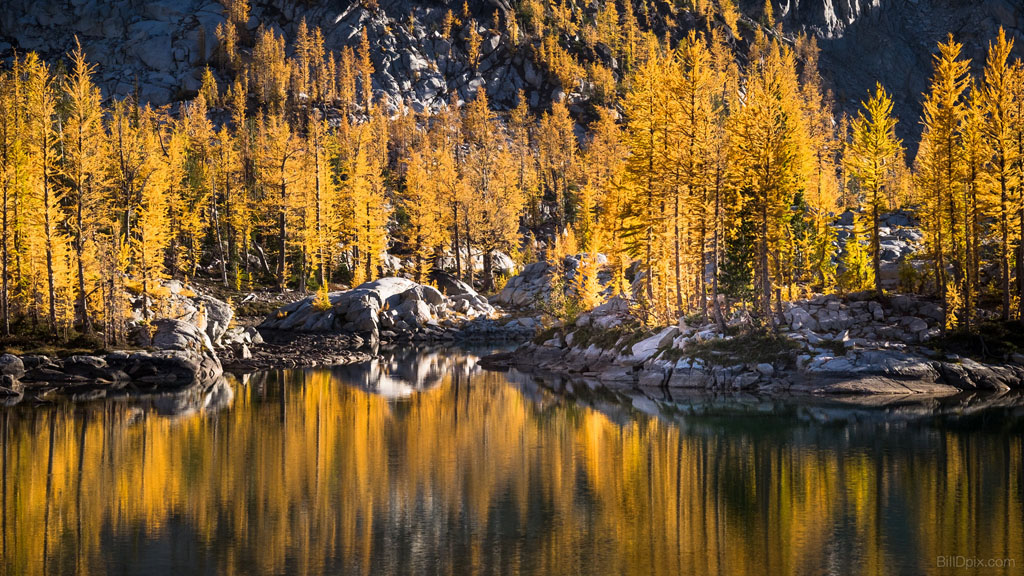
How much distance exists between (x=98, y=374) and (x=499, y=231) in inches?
1895

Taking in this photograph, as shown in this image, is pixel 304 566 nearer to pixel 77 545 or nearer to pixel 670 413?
pixel 77 545

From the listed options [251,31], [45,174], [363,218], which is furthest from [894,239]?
[251,31]

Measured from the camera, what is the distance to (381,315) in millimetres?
63156

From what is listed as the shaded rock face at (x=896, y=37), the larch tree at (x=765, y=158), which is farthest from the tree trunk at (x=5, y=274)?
the shaded rock face at (x=896, y=37)

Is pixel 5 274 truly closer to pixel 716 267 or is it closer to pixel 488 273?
pixel 716 267

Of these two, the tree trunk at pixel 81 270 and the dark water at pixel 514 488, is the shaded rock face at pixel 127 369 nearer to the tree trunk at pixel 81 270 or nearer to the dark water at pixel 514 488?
the tree trunk at pixel 81 270

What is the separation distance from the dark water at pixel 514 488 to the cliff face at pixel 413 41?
383 ft

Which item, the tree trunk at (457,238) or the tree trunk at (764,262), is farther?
the tree trunk at (457,238)

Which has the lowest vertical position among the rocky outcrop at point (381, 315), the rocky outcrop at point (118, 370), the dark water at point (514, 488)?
the dark water at point (514, 488)

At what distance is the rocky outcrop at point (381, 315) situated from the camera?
2404 inches

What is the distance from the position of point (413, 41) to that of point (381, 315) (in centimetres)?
9843

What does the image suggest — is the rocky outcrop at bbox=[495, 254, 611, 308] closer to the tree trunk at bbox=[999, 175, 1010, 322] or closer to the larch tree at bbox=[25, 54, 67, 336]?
the tree trunk at bbox=[999, 175, 1010, 322]

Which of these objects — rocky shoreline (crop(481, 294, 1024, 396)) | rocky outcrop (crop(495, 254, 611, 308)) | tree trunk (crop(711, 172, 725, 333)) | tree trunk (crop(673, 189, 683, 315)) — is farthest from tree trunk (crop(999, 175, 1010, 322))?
rocky outcrop (crop(495, 254, 611, 308))

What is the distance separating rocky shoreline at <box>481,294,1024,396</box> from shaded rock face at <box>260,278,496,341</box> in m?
23.4
